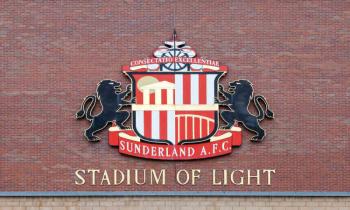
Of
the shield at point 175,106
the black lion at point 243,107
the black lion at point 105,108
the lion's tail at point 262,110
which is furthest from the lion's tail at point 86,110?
the lion's tail at point 262,110

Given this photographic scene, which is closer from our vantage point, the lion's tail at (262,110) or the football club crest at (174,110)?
the football club crest at (174,110)

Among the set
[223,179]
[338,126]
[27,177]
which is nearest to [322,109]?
[338,126]

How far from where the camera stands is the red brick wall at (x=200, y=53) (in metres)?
26.3

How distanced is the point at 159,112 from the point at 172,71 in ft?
3.35

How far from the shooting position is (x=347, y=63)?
26625 millimetres

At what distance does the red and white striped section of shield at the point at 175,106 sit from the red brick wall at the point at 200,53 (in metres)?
0.59

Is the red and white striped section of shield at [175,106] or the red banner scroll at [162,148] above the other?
the red and white striped section of shield at [175,106]

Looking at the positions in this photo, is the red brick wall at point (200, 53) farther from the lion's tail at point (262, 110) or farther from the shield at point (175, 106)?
the shield at point (175, 106)

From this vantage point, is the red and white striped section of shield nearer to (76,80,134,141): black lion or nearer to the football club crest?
the football club crest

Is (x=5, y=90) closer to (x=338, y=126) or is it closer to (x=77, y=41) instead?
Answer: (x=77, y=41)

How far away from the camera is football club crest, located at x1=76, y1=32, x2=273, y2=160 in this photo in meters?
26.2

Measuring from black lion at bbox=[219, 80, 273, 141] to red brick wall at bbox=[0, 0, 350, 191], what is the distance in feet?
0.66

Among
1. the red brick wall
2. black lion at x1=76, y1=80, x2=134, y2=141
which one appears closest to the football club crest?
black lion at x1=76, y1=80, x2=134, y2=141

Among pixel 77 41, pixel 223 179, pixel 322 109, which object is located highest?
pixel 77 41
